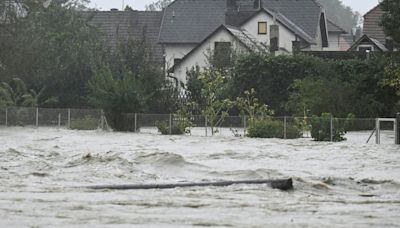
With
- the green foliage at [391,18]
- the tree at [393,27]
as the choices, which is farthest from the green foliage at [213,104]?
the green foliage at [391,18]

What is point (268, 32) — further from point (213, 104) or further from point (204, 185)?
point (204, 185)

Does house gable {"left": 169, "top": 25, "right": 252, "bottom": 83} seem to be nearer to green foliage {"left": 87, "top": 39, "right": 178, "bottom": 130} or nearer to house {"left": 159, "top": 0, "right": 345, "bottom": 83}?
house {"left": 159, "top": 0, "right": 345, "bottom": 83}

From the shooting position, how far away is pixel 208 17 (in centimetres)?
8256

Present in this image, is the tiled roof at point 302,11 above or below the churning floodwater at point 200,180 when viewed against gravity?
above

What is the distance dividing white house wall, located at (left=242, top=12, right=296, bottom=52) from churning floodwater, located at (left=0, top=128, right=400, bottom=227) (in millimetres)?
39574

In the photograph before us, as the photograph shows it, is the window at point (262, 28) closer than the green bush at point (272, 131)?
No

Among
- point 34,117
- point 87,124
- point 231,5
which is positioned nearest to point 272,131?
point 87,124

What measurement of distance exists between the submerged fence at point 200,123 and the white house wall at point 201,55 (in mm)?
21412

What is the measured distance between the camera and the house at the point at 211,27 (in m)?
70.0

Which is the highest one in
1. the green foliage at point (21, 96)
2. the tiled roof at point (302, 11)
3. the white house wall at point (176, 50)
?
the tiled roof at point (302, 11)

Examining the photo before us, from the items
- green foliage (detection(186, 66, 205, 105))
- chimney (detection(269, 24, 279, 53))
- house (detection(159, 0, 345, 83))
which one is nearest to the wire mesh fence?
green foliage (detection(186, 66, 205, 105))

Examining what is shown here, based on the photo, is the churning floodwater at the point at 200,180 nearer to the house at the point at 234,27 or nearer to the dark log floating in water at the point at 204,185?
the dark log floating in water at the point at 204,185

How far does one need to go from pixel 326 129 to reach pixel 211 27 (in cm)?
4536

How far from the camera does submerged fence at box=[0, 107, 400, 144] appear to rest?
36.6 metres
